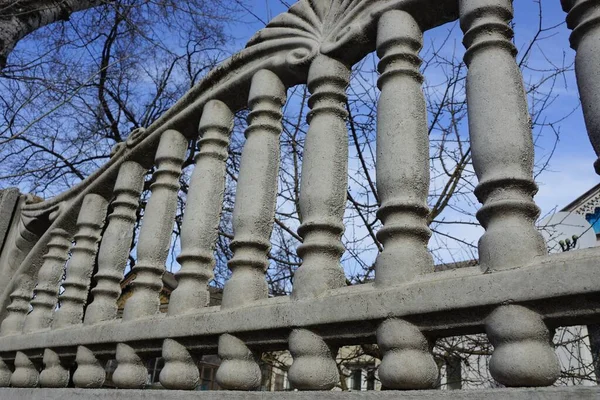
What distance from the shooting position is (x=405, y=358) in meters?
1.21

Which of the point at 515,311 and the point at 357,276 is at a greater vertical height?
the point at 357,276

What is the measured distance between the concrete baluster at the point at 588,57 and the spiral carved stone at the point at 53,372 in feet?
7.46

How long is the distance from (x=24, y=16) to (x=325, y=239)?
15.4 feet

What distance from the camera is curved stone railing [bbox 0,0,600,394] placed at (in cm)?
113

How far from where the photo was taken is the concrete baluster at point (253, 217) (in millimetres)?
1582

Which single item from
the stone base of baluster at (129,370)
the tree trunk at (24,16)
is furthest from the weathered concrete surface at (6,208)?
the stone base of baluster at (129,370)

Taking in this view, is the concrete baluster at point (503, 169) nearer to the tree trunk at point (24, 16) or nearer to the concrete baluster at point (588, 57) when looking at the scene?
the concrete baluster at point (588, 57)

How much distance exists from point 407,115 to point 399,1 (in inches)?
17.1

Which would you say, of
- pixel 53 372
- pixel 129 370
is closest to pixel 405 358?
pixel 129 370

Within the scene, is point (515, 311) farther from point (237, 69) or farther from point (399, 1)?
point (237, 69)

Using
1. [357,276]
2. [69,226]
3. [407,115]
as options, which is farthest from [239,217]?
[357,276]

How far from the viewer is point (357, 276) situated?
508 centimetres

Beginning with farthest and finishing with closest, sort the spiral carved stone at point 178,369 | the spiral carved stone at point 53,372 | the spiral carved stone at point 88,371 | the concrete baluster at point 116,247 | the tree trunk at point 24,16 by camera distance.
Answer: the tree trunk at point 24,16 < the spiral carved stone at point 53,372 < the concrete baluster at point 116,247 < the spiral carved stone at point 88,371 < the spiral carved stone at point 178,369

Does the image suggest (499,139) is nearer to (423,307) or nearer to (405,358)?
(423,307)
